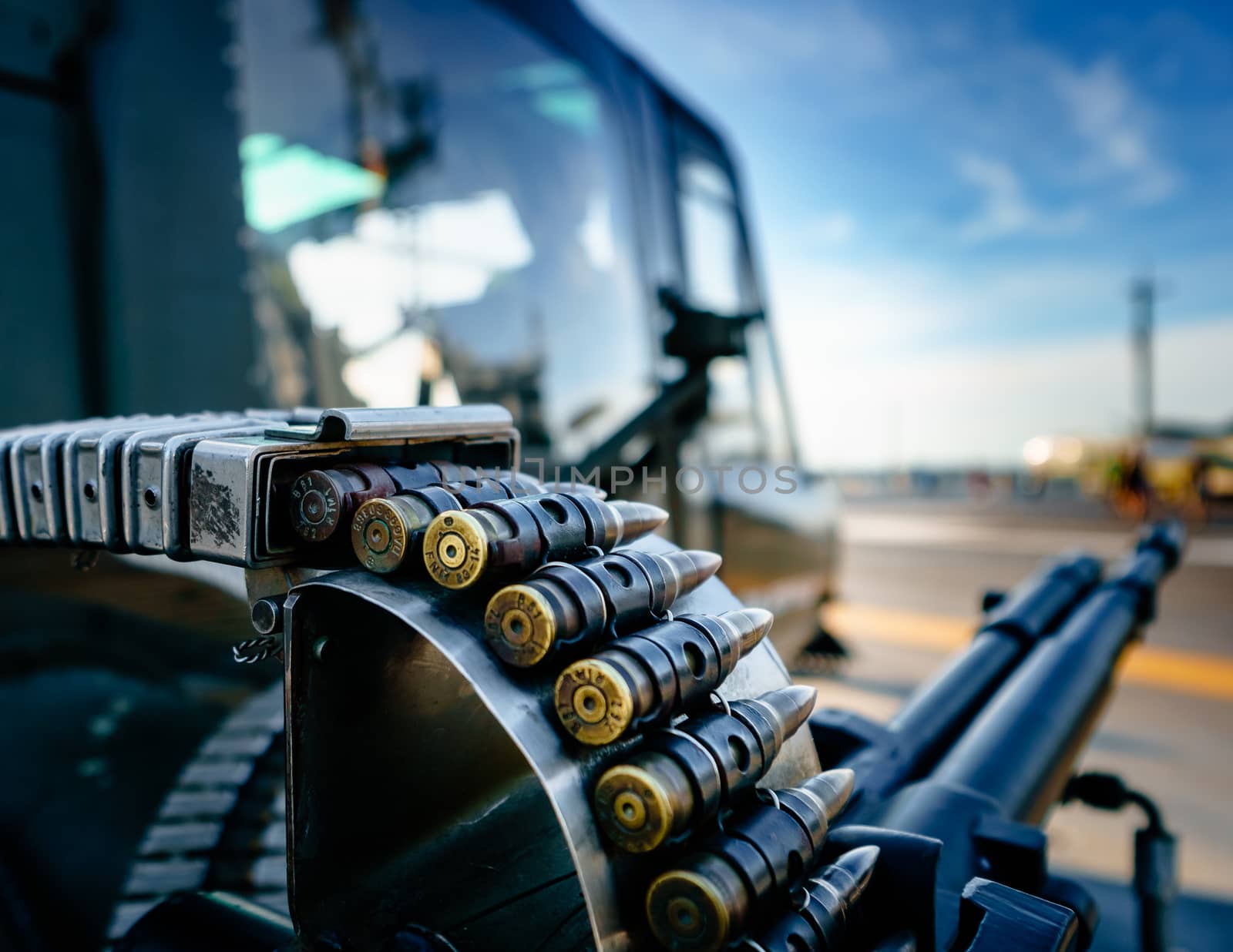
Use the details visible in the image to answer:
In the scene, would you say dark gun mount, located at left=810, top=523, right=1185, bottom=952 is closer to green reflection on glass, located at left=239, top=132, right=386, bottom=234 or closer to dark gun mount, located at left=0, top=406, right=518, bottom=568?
dark gun mount, located at left=0, top=406, right=518, bottom=568

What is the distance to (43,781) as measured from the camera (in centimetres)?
183

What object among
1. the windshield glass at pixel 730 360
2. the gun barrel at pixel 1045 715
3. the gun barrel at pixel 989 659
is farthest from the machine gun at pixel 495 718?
the windshield glass at pixel 730 360

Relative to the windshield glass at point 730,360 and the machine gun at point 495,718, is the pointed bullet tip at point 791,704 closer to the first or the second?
the machine gun at point 495,718

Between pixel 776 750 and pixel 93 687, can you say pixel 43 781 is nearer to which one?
pixel 93 687

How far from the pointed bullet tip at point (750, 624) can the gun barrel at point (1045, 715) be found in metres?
0.64

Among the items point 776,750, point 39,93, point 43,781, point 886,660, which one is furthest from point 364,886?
point 886,660

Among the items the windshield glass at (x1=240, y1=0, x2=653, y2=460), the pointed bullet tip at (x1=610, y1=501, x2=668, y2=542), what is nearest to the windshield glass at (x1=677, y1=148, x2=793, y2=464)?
the windshield glass at (x1=240, y1=0, x2=653, y2=460)

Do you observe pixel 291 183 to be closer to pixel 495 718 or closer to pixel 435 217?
pixel 435 217

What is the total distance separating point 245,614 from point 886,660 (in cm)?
520

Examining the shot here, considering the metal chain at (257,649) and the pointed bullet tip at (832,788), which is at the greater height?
the metal chain at (257,649)

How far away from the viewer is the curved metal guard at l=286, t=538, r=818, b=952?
3.07ft

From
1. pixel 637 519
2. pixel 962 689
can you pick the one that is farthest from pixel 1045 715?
pixel 637 519

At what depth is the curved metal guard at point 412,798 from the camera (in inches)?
36.9

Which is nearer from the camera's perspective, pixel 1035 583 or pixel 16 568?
pixel 16 568
